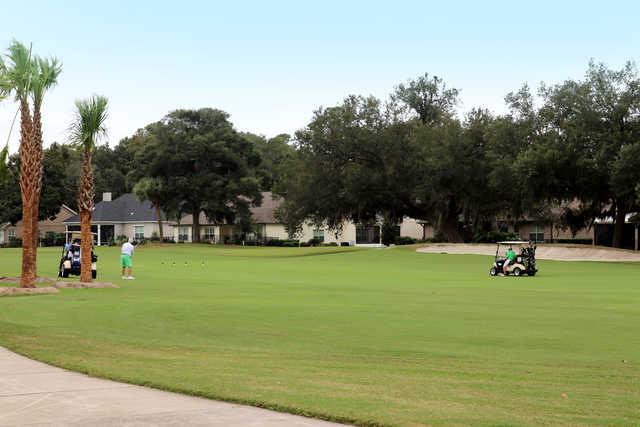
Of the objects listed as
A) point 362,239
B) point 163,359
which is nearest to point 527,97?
point 362,239

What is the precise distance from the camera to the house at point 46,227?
401 ft

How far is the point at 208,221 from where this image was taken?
352 feet

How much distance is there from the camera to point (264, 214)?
109 metres

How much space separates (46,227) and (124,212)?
1523 centimetres

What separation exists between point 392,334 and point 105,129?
17.3 meters

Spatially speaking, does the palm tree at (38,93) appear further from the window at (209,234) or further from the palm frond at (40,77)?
the window at (209,234)

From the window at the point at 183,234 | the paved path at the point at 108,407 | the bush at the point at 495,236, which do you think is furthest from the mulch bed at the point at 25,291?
the window at the point at 183,234

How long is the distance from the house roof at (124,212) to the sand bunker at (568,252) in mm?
57771

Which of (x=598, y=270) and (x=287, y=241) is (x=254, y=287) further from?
→ (x=287, y=241)

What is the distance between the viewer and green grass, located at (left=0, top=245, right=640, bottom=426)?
8.43 meters

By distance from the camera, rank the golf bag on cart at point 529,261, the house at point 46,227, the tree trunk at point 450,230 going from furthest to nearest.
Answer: the house at point 46,227 → the tree trunk at point 450,230 → the golf bag on cart at point 529,261

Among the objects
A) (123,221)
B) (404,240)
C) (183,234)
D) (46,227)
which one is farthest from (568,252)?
(46,227)

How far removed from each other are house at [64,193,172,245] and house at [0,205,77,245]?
3685mm

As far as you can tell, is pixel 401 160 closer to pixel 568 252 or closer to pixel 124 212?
pixel 568 252
